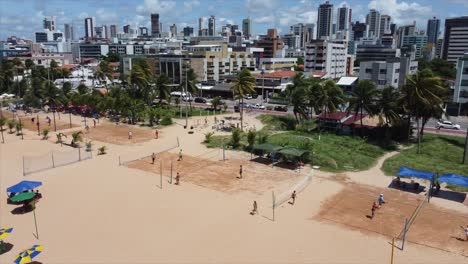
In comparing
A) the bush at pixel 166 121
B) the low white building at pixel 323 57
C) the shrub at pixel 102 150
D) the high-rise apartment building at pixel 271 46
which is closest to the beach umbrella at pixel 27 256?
the shrub at pixel 102 150

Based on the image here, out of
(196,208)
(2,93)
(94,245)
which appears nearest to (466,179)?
(196,208)

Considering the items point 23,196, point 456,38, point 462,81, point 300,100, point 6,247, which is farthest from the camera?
point 456,38

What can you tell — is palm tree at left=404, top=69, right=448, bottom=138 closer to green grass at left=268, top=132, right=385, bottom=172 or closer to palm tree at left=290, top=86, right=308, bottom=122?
green grass at left=268, top=132, right=385, bottom=172

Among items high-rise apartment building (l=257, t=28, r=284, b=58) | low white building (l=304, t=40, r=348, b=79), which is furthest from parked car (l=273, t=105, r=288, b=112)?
high-rise apartment building (l=257, t=28, r=284, b=58)

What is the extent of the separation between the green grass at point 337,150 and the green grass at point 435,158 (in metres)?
2.21

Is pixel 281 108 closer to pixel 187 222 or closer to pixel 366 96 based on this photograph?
pixel 366 96

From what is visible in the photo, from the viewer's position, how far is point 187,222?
2453 centimetres

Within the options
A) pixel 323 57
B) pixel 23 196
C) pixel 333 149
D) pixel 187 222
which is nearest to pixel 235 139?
pixel 333 149

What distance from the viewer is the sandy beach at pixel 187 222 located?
68.2ft

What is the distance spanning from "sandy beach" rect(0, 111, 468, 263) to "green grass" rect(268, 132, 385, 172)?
6.55 ft

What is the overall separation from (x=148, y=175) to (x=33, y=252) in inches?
607

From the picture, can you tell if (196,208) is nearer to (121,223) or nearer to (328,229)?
(121,223)

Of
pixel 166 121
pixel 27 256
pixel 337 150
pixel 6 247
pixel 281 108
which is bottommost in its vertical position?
pixel 6 247

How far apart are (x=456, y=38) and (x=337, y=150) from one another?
171457 millimetres
